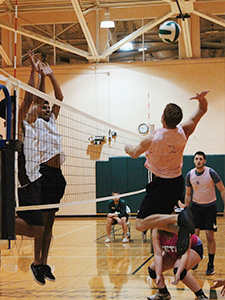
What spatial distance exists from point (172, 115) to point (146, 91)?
12320 mm

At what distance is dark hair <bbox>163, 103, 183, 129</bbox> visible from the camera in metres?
4.62

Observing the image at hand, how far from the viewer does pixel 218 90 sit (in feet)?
53.6

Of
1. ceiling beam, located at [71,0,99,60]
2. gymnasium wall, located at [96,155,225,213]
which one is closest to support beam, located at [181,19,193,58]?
ceiling beam, located at [71,0,99,60]

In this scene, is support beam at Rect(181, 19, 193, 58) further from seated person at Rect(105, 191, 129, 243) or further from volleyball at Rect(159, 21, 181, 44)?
seated person at Rect(105, 191, 129, 243)

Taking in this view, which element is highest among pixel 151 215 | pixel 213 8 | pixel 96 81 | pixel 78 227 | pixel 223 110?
pixel 213 8

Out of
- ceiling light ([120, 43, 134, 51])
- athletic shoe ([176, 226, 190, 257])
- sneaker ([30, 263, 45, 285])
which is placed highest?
ceiling light ([120, 43, 134, 51])

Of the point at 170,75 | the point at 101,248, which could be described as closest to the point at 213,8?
the point at 170,75

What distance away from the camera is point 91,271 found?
24.0 feet

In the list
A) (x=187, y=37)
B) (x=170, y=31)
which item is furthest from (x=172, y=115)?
(x=187, y=37)

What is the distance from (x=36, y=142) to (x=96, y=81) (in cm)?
1270

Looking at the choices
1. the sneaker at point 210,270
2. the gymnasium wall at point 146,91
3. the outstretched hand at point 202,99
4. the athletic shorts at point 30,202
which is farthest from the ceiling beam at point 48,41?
the athletic shorts at point 30,202

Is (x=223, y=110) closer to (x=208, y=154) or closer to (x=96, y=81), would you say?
(x=208, y=154)

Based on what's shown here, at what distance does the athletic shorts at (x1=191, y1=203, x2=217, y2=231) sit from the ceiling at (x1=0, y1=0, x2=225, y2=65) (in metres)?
9.47

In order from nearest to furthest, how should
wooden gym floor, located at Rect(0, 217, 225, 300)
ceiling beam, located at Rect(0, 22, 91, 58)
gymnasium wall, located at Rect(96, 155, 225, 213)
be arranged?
1. wooden gym floor, located at Rect(0, 217, 225, 300)
2. ceiling beam, located at Rect(0, 22, 91, 58)
3. gymnasium wall, located at Rect(96, 155, 225, 213)
